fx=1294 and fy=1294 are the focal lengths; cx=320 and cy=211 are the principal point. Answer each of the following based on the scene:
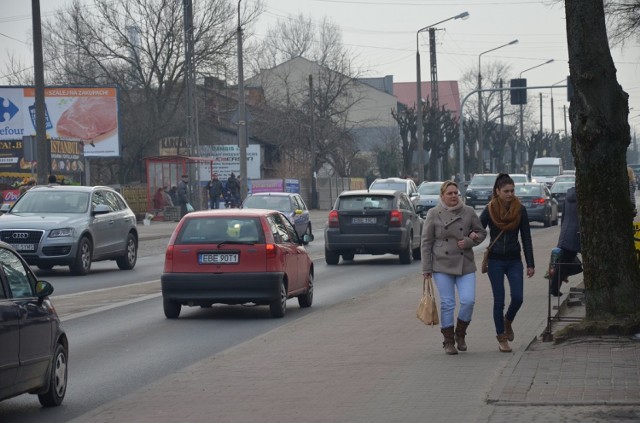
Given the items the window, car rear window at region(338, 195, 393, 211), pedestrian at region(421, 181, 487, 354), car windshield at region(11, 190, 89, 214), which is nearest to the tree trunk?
pedestrian at region(421, 181, 487, 354)

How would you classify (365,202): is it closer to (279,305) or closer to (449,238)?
(279,305)

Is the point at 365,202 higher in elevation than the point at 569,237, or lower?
higher

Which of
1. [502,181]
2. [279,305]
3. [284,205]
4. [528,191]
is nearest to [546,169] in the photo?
[528,191]

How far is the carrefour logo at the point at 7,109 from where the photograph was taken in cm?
5594

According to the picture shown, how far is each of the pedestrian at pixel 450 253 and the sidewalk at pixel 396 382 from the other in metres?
0.39

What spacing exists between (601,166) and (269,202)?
24.1 m

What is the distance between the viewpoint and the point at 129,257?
86.5ft

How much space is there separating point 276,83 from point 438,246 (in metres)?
92.0

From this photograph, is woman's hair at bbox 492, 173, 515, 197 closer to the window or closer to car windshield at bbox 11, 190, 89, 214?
the window

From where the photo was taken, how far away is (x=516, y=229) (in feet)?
37.6

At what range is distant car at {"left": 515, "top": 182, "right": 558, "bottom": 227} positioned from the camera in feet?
142

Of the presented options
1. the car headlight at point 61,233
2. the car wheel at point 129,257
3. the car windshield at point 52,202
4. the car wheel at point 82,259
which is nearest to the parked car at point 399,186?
the car wheel at point 129,257

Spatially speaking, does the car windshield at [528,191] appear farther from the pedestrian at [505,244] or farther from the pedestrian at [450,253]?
the pedestrian at [450,253]

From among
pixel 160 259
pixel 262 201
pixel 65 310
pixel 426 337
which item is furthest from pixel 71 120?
pixel 426 337
